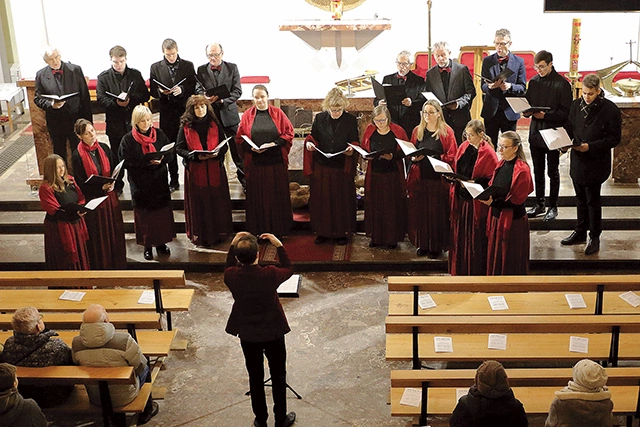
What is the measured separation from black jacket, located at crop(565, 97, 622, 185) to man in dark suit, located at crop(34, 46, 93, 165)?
4.95 metres

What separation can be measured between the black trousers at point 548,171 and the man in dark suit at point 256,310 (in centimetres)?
386

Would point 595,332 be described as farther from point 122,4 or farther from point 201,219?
point 122,4

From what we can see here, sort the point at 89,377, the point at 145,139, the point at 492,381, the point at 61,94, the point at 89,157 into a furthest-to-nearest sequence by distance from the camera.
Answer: the point at 61,94
the point at 145,139
the point at 89,157
the point at 89,377
the point at 492,381

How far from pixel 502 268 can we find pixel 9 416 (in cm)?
406

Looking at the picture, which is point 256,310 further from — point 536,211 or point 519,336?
point 536,211

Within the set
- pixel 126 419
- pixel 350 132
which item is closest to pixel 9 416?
pixel 126 419

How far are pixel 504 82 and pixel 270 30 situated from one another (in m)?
4.82

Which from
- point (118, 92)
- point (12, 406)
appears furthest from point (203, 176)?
point (12, 406)

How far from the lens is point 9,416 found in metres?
4.93

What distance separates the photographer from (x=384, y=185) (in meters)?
8.41

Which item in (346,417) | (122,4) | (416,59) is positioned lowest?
(346,417)

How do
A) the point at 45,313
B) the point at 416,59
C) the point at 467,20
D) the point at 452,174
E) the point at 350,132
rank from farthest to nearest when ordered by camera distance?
the point at 467,20 → the point at 416,59 → the point at 350,132 → the point at 452,174 → the point at 45,313

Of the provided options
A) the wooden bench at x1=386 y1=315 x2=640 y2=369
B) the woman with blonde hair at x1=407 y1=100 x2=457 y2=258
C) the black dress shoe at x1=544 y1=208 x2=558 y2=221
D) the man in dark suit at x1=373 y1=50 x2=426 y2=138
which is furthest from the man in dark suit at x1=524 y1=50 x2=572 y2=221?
the wooden bench at x1=386 y1=315 x2=640 y2=369

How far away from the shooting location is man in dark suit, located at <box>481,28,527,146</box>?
29.4ft
